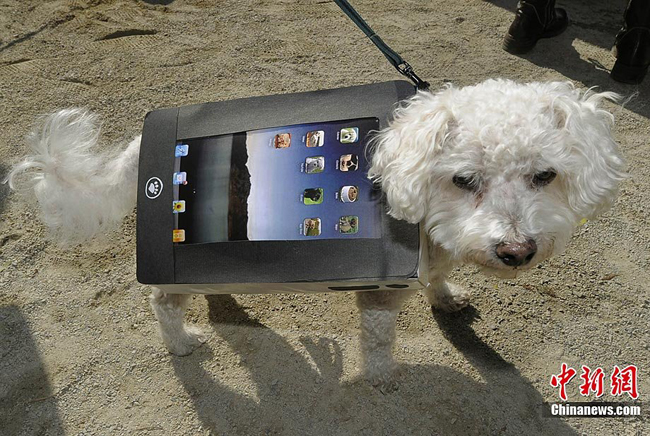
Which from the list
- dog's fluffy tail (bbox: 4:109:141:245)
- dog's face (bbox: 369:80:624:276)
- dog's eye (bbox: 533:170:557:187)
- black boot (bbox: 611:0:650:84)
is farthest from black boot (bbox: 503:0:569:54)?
dog's fluffy tail (bbox: 4:109:141:245)

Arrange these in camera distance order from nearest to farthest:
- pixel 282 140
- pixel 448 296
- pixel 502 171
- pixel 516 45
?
pixel 502 171 → pixel 282 140 → pixel 448 296 → pixel 516 45

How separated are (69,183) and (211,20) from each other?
3.35 m

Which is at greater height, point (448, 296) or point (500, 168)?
point (500, 168)

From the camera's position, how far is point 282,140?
89.8 inches

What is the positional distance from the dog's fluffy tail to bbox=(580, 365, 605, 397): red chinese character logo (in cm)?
263

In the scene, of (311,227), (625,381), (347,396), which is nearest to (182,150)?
(311,227)

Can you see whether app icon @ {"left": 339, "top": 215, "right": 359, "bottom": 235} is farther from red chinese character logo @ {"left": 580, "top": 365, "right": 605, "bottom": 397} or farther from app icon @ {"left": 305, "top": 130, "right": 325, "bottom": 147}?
red chinese character logo @ {"left": 580, "top": 365, "right": 605, "bottom": 397}

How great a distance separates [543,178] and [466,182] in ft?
1.01

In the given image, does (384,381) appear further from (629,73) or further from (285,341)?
(629,73)

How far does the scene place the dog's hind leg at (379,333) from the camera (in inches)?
101

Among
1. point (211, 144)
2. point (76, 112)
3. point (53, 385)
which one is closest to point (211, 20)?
point (76, 112)

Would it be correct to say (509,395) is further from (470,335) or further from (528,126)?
(528,126)

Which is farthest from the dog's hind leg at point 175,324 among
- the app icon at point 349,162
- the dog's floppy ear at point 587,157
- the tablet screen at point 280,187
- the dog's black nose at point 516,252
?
the dog's floppy ear at point 587,157

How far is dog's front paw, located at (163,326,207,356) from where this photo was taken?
2.93 m
